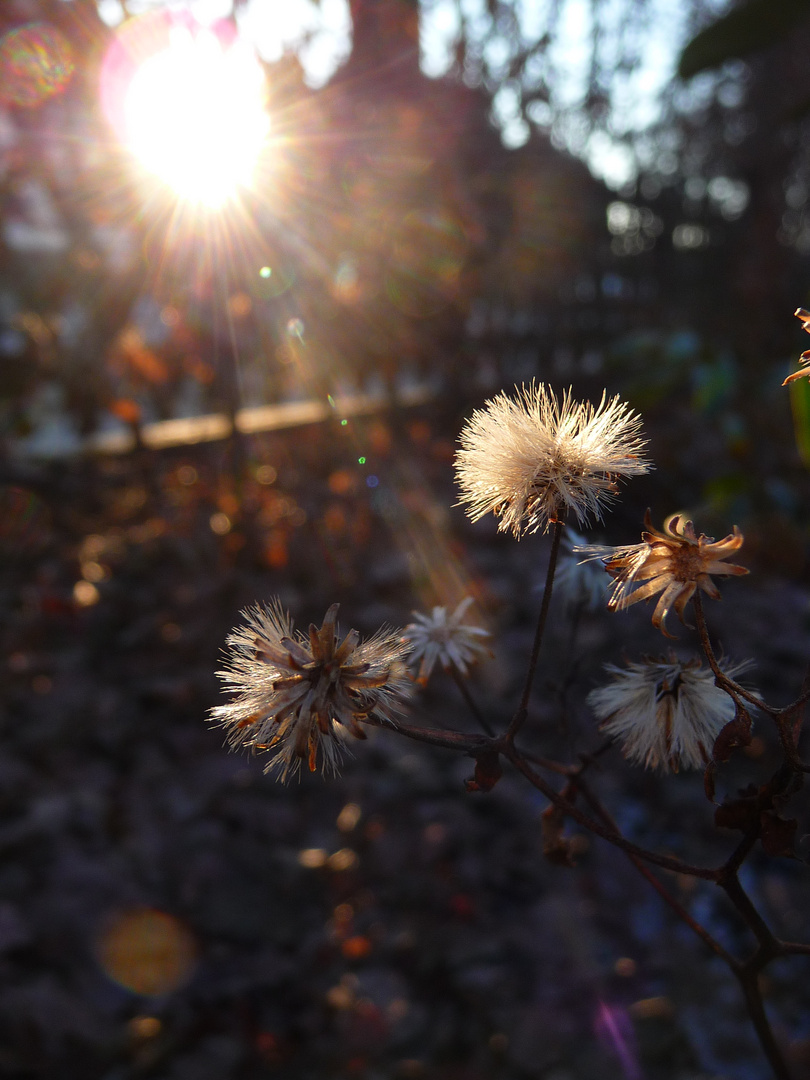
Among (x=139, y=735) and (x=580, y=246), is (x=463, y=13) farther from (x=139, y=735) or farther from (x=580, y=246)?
(x=139, y=735)

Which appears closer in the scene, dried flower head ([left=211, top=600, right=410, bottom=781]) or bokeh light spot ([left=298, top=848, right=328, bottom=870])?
dried flower head ([left=211, top=600, right=410, bottom=781])

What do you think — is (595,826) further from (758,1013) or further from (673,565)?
(758,1013)

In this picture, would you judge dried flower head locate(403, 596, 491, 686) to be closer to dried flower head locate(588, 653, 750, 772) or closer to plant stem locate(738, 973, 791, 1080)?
dried flower head locate(588, 653, 750, 772)

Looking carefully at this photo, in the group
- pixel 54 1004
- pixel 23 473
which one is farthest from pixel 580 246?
pixel 54 1004

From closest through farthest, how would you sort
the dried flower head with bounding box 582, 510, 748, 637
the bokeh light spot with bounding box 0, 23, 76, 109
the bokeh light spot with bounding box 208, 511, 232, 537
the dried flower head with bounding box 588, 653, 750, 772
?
the dried flower head with bounding box 582, 510, 748, 637, the dried flower head with bounding box 588, 653, 750, 772, the bokeh light spot with bounding box 0, 23, 76, 109, the bokeh light spot with bounding box 208, 511, 232, 537

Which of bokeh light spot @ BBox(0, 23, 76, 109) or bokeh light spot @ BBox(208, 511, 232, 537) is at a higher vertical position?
bokeh light spot @ BBox(0, 23, 76, 109)

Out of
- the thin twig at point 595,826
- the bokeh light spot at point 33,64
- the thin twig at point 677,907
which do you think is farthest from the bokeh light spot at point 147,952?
the bokeh light spot at point 33,64

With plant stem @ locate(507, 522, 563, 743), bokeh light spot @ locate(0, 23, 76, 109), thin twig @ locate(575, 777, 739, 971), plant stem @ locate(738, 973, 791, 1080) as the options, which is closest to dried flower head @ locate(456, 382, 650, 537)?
plant stem @ locate(507, 522, 563, 743)

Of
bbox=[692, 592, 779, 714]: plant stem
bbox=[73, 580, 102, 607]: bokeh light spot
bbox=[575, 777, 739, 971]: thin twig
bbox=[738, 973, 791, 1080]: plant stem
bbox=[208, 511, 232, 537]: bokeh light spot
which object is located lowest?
bbox=[738, 973, 791, 1080]: plant stem
